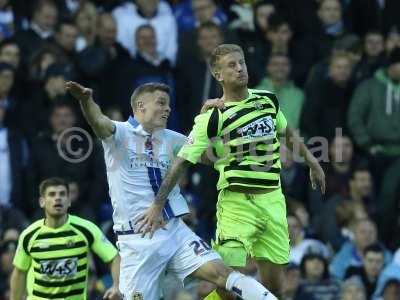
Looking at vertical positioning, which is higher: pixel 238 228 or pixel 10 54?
pixel 10 54

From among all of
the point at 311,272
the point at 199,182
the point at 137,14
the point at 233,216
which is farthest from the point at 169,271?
the point at 137,14

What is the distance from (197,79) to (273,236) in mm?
6179

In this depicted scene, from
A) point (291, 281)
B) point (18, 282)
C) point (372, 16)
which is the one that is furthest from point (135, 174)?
point (372, 16)

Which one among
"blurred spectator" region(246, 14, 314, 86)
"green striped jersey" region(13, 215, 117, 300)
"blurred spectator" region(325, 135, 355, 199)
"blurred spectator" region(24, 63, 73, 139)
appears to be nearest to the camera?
"green striped jersey" region(13, 215, 117, 300)

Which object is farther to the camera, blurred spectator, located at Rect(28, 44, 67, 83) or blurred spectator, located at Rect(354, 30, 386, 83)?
blurred spectator, located at Rect(354, 30, 386, 83)

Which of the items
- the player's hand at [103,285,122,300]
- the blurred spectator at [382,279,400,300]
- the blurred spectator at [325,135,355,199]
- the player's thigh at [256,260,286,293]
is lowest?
the blurred spectator at [382,279,400,300]

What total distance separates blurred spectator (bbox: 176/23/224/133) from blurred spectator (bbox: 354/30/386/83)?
185cm

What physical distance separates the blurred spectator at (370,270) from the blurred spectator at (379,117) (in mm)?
1875

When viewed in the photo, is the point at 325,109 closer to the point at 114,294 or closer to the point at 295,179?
the point at 295,179

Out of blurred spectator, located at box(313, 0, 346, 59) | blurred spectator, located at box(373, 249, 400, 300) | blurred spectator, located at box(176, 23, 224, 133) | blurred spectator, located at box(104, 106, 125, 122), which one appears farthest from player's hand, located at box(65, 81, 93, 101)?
blurred spectator, located at box(313, 0, 346, 59)

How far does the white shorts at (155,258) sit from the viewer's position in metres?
12.0

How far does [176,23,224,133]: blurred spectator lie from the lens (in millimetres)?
17906

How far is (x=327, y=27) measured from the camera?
18797 mm

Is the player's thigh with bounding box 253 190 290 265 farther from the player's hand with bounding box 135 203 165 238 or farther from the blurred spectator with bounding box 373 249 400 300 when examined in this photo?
the blurred spectator with bounding box 373 249 400 300
